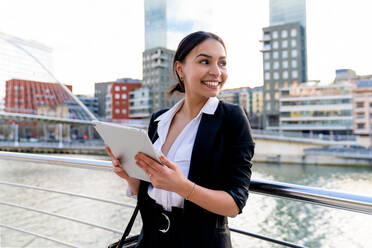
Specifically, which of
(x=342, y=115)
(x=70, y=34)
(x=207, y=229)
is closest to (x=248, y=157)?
(x=207, y=229)

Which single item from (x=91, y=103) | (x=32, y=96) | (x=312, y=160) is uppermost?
(x=91, y=103)

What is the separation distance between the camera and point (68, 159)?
5.57 feet


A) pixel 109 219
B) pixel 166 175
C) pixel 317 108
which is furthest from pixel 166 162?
pixel 317 108

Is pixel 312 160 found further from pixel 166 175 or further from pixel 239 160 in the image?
pixel 166 175

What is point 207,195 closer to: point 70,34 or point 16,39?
point 70,34

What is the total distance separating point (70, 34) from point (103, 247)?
20582mm

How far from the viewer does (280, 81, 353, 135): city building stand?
112ft

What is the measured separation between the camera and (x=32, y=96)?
1085 inches

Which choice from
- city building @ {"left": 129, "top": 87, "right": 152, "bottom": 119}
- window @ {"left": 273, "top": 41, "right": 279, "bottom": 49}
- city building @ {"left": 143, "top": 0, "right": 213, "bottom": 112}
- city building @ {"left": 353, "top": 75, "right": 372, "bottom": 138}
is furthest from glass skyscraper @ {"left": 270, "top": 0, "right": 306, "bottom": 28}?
city building @ {"left": 129, "top": 87, "right": 152, "bottom": 119}

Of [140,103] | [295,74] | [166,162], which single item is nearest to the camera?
[166,162]

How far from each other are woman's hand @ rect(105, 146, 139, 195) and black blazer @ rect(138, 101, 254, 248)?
0.87 feet

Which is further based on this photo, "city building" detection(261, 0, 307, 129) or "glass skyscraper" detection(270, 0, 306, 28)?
"glass skyscraper" detection(270, 0, 306, 28)

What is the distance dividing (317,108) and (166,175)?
127ft

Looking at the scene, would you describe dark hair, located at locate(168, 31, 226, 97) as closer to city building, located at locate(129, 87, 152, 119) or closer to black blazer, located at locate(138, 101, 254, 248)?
black blazer, located at locate(138, 101, 254, 248)
